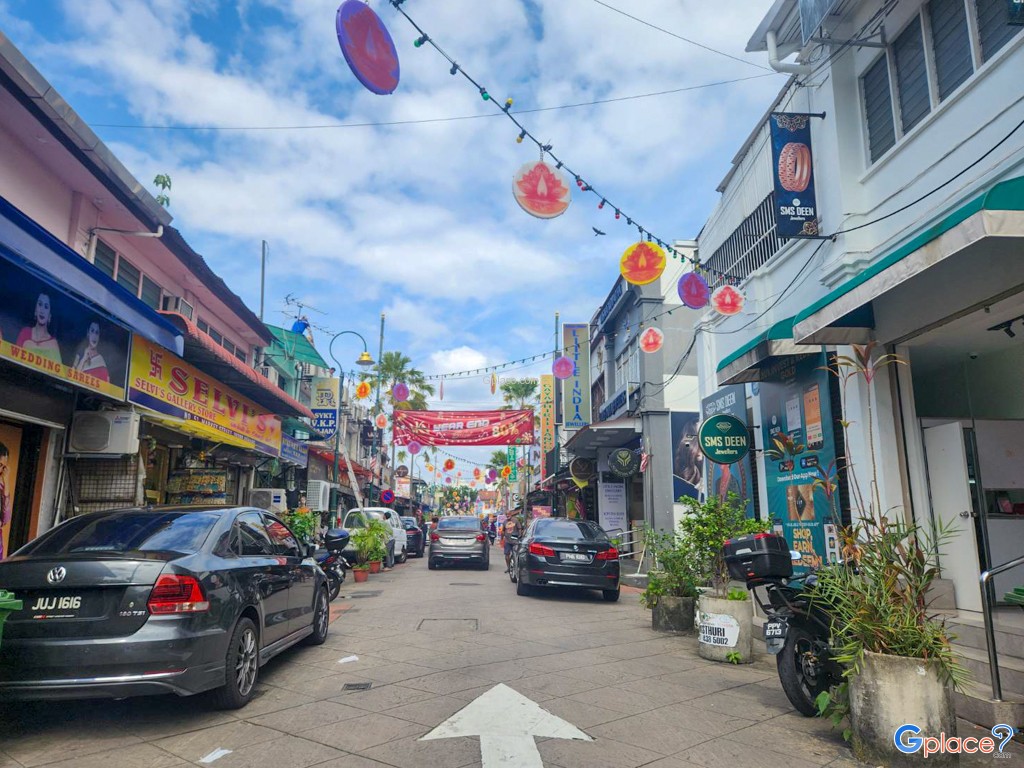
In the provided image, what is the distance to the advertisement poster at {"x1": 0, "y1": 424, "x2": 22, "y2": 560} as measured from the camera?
7.83 meters

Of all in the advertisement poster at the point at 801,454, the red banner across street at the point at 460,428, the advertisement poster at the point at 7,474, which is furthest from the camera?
the red banner across street at the point at 460,428

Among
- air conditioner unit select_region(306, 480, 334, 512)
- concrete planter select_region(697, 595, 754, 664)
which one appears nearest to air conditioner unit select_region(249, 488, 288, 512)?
air conditioner unit select_region(306, 480, 334, 512)

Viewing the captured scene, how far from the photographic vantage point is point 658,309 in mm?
20125

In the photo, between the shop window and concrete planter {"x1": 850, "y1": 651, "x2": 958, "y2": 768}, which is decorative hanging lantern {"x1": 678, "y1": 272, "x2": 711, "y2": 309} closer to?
concrete planter {"x1": 850, "y1": 651, "x2": 958, "y2": 768}

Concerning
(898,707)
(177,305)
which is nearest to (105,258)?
(177,305)

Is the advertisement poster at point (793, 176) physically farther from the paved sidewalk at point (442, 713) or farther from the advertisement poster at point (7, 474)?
the advertisement poster at point (7, 474)

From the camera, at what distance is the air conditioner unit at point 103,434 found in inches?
345

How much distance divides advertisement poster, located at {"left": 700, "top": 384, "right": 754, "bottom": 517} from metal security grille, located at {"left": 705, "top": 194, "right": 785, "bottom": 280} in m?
2.16

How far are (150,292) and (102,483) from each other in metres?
4.09

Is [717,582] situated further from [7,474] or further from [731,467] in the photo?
[7,474]

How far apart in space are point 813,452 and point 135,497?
9.35 m

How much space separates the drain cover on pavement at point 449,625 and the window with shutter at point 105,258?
273 inches

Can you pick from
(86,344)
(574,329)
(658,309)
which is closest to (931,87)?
(86,344)

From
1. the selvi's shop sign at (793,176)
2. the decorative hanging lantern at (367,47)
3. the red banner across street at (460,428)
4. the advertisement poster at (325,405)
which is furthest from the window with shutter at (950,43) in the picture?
the advertisement poster at (325,405)
